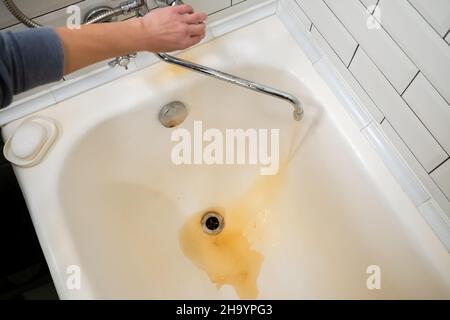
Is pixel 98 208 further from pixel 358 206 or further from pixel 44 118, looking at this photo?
pixel 358 206

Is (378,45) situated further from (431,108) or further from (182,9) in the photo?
(182,9)

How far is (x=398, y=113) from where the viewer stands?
718 millimetres

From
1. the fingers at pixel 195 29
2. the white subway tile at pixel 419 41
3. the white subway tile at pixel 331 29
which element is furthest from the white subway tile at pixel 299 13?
the fingers at pixel 195 29

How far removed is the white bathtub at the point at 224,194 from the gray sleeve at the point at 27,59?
→ 1.11 ft

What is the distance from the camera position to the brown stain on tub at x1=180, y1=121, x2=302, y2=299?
3.31 feet

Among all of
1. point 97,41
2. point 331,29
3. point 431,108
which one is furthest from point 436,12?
point 97,41

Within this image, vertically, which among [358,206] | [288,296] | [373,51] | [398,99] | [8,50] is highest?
[8,50]

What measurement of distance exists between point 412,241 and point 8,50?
0.77 meters

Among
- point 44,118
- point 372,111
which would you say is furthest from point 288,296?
point 44,118

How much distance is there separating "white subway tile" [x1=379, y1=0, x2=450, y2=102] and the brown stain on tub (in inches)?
17.9

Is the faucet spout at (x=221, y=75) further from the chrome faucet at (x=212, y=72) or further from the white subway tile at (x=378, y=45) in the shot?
the white subway tile at (x=378, y=45)

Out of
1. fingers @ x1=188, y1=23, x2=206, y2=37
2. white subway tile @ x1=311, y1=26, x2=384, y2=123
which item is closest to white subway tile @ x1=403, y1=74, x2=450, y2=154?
white subway tile @ x1=311, y1=26, x2=384, y2=123

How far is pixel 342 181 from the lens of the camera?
86 cm

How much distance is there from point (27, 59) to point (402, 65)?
597mm
